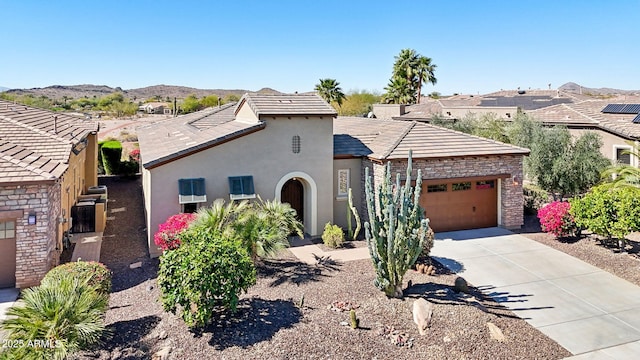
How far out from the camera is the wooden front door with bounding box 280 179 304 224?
18516mm

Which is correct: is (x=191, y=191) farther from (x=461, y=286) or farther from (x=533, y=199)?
(x=533, y=199)

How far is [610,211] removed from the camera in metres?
15.3

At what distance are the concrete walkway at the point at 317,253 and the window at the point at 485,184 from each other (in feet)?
22.2

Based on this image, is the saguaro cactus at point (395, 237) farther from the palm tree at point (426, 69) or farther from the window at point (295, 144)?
the palm tree at point (426, 69)

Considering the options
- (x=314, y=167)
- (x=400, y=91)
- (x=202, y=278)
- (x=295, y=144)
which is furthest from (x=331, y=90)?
(x=202, y=278)

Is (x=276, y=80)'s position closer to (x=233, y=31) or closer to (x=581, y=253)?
(x=233, y=31)

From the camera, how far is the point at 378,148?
1873 cm

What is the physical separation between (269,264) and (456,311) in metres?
6.59

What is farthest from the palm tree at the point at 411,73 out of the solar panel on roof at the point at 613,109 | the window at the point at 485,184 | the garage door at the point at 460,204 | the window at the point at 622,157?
the garage door at the point at 460,204

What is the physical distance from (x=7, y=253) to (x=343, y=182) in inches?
496

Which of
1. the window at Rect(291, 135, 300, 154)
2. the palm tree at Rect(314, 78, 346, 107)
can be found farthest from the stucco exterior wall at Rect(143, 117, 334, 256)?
the palm tree at Rect(314, 78, 346, 107)

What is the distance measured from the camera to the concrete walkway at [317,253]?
15.3 meters

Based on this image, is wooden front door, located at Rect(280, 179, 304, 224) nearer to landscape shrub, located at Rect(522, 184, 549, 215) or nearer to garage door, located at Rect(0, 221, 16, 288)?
garage door, located at Rect(0, 221, 16, 288)

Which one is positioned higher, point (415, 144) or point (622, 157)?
point (415, 144)
